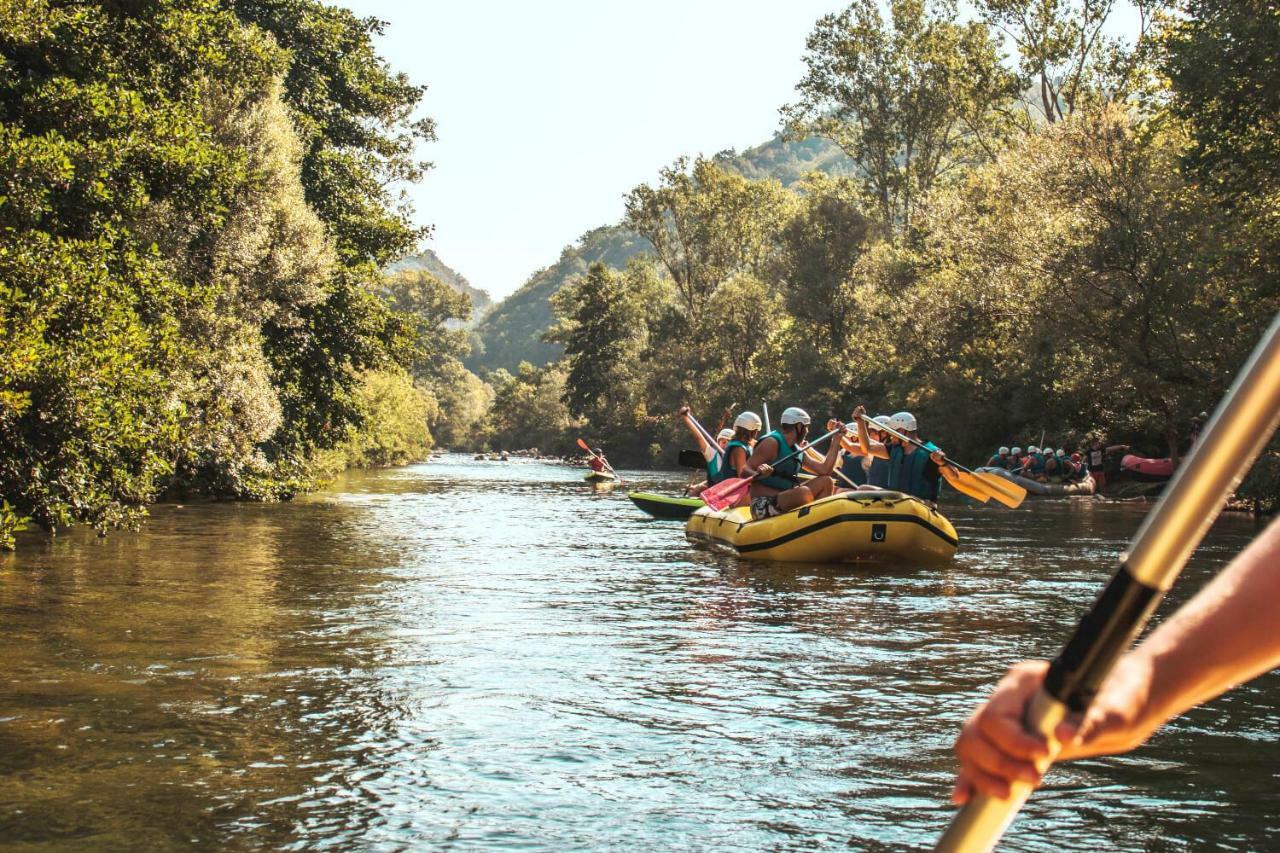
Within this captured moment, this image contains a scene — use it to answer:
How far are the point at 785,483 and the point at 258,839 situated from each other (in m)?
11.5

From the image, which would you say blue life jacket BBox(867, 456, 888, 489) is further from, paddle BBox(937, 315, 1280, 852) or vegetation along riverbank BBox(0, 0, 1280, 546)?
paddle BBox(937, 315, 1280, 852)

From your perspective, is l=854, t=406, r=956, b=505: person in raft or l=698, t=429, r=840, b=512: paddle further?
l=698, t=429, r=840, b=512: paddle

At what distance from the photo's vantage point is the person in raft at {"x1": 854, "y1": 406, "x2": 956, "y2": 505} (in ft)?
51.6

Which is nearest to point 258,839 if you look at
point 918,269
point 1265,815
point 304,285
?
point 1265,815

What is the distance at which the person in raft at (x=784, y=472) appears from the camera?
15367mm

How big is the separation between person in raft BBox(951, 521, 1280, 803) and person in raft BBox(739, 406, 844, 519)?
13812 millimetres

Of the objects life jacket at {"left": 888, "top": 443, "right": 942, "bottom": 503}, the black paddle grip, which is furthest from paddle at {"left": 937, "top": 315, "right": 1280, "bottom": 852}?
life jacket at {"left": 888, "top": 443, "right": 942, "bottom": 503}

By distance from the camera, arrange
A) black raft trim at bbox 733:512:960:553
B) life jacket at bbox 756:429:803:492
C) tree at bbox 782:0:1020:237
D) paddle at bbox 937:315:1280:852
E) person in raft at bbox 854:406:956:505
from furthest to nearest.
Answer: tree at bbox 782:0:1020:237 < person in raft at bbox 854:406:956:505 < life jacket at bbox 756:429:803:492 < black raft trim at bbox 733:512:960:553 < paddle at bbox 937:315:1280:852

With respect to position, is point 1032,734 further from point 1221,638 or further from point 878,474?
point 878,474

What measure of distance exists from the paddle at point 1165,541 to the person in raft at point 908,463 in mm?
14374

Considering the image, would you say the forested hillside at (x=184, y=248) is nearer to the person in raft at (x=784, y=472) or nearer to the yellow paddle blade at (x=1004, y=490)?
the person in raft at (x=784, y=472)

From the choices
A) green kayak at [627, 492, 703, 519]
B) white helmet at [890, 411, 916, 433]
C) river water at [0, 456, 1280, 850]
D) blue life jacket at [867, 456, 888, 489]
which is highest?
white helmet at [890, 411, 916, 433]

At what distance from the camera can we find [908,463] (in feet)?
51.8

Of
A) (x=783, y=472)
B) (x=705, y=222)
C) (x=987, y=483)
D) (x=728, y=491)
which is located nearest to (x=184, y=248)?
(x=728, y=491)
